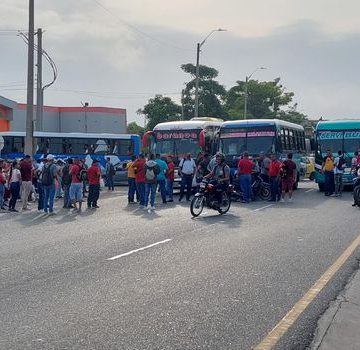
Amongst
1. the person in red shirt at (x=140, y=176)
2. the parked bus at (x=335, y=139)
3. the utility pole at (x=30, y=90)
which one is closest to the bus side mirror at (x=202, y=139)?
the parked bus at (x=335, y=139)

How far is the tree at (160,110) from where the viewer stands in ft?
214

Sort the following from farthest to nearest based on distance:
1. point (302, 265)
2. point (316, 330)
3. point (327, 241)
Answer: point (327, 241), point (302, 265), point (316, 330)

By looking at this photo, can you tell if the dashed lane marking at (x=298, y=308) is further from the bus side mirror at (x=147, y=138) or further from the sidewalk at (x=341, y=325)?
the bus side mirror at (x=147, y=138)

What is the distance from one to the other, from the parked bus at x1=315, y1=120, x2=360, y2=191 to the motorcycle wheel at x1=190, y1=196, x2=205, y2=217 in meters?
11.7

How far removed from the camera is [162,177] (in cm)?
2361

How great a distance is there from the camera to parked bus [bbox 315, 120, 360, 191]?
2980cm

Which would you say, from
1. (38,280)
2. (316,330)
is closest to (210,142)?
(38,280)

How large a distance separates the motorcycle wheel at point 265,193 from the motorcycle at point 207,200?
5.79 m

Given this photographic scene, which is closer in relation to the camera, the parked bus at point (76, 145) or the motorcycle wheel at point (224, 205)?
the motorcycle wheel at point (224, 205)

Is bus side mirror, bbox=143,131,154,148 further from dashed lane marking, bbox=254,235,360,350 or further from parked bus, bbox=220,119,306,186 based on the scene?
dashed lane marking, bbox=254,235,360,350

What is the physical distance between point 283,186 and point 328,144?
20.3 ft

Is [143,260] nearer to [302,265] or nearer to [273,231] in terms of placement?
[302,265]

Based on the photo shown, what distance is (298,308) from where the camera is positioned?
816 cm

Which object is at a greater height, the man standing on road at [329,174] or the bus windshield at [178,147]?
the bus windshield at [178,147]
